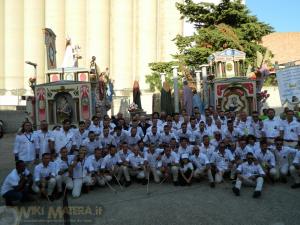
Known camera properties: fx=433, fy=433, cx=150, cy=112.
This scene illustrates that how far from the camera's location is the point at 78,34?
113ft

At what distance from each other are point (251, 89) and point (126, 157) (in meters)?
7.35

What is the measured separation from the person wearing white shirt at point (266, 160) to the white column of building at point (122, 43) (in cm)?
2468

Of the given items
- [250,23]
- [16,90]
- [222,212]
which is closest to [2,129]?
[16,90]

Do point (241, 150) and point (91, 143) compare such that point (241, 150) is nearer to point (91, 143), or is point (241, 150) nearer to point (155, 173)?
point (155, 173)

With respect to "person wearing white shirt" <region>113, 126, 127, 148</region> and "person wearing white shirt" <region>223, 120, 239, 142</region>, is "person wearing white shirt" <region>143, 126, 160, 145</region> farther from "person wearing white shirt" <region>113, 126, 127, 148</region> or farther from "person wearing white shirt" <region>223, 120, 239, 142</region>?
"person wearing white shirt" <region>223, 120, 239, 142</region>

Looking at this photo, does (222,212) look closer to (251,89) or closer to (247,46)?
(251,89)

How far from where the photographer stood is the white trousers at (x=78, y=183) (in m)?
9.41

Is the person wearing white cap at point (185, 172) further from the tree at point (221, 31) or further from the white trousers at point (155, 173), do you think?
the tree at point (221, 31)

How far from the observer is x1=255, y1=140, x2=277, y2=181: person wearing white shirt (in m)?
9.93

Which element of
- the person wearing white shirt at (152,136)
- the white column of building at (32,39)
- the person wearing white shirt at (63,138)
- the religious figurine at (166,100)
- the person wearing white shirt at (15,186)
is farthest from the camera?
the white column of building at (32,39)

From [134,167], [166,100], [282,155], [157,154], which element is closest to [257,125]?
[282,155]

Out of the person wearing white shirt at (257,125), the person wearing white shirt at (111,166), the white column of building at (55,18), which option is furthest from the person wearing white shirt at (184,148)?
the white column of building at (55,18)

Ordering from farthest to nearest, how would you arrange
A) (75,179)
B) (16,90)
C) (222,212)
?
(16,90) → (75,179) → (222,212)

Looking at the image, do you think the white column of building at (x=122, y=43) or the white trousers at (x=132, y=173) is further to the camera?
the white column of building at (x=122, y=43)
